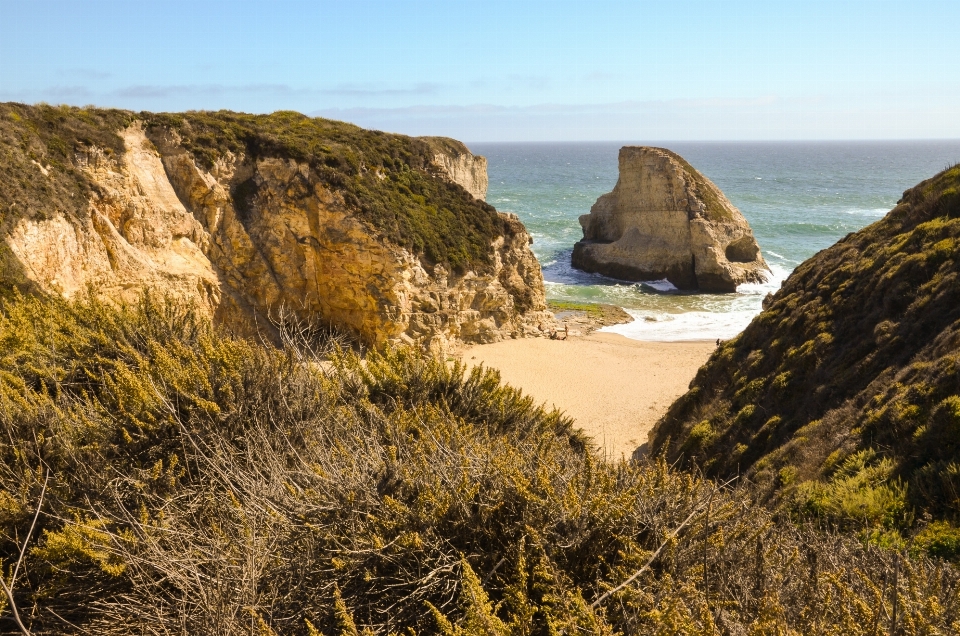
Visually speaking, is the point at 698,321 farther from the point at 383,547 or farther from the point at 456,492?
the point at 383,547

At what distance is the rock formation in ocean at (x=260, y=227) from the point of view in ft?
56.9

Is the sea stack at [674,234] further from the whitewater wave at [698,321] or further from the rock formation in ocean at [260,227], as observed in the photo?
the rock formation in ocean at [260,227]

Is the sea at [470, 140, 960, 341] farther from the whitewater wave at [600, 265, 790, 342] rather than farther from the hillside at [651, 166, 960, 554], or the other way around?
the hillside at [651, 166, 960, 554]

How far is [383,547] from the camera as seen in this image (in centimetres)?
468

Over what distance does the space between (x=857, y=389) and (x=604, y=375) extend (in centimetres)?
1241

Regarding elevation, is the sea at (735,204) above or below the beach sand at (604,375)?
above

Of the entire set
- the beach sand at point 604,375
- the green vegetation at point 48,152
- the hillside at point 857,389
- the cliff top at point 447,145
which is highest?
the cliff top at point 447,145

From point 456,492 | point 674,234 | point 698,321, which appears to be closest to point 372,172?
point 698,321

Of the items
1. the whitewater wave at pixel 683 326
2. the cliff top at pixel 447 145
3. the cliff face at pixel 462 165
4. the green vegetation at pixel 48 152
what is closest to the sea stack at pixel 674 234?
the whitewater wave at pixel 683 326

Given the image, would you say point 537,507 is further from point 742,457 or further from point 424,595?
point 742,457

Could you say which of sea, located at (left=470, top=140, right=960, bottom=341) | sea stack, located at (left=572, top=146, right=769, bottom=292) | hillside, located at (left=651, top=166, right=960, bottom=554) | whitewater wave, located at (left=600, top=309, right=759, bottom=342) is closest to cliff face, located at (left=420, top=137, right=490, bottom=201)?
sea, located at (left=470, top=140, right=960, bottom=341)

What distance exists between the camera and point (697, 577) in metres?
4.85

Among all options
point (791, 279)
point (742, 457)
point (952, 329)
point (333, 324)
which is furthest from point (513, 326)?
point (952, 329)

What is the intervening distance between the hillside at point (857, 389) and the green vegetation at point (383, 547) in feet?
3.54
